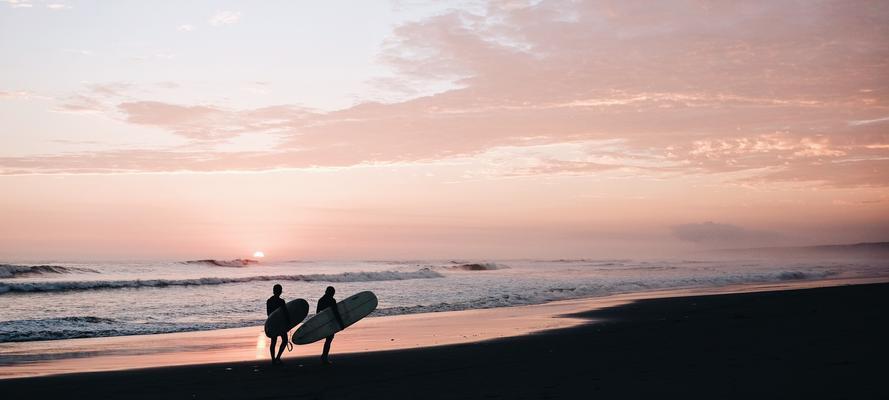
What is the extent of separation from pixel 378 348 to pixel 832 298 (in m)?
18.3

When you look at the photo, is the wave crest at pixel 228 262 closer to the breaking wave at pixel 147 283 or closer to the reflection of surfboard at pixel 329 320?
the breaking wave at pixel 147 283

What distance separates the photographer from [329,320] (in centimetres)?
1415

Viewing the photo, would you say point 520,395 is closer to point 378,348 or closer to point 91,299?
point 378,348

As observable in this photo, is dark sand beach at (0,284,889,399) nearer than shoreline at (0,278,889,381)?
Yes

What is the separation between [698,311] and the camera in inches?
894

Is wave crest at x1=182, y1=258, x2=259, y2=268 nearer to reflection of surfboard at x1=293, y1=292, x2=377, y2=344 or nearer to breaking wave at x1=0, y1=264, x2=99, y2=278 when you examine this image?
breaking wave at x1=0, y1=264, x2=99, y2=278

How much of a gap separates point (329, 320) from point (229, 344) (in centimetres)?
480

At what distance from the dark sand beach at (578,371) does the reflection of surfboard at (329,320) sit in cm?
53

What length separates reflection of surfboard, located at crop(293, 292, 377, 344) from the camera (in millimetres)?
14008

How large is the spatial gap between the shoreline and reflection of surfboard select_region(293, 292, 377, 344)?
30.2 inches

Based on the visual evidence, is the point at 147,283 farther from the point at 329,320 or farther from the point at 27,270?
the point at 329,320

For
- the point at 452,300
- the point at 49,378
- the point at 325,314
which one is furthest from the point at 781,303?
the point at 49,378

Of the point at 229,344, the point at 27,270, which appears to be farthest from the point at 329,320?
the point at 27,270

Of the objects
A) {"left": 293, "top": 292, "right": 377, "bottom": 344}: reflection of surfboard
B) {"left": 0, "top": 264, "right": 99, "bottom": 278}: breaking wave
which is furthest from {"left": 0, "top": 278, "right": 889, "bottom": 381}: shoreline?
{"left": 0, "top": 264, "right": 99, "bottom": 278}: breaking wave
